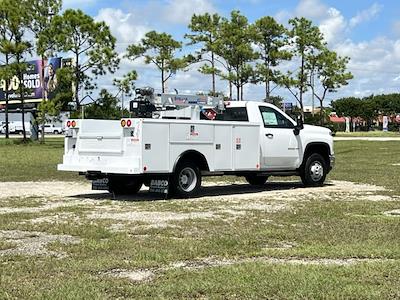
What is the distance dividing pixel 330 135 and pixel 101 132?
6401 mm

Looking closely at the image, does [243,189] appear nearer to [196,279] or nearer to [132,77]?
[196,279]

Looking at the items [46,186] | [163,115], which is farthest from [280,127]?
[46,186]

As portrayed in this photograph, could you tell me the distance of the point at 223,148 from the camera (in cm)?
1455

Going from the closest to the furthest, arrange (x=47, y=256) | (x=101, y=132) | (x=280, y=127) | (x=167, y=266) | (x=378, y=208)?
(x=167, y=266)
(x=47, y=256)
(x=378, y=208)
(x=101, y=132)
(x=280, y=127)

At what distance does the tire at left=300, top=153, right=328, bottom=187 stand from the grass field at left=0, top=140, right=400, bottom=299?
2.35m

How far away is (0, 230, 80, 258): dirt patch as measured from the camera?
796cm

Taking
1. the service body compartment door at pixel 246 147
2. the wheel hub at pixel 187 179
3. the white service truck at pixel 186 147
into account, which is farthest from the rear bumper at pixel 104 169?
the service body compartment door at pixel 246 147

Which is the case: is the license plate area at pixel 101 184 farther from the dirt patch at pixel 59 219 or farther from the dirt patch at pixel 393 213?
the dirt patch at pixel 393 213

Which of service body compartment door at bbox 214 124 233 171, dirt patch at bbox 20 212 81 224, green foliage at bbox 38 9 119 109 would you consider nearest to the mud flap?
service body compartment door at bbox 214 124 233 171

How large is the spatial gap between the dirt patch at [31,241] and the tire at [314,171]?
8.77m

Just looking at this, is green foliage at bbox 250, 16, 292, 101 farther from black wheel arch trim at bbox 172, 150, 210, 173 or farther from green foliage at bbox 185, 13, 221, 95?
black wheel arch trim at bbox 172, 150, 210, 173

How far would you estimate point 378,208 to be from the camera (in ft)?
39.7

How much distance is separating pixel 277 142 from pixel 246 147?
4.08 feet

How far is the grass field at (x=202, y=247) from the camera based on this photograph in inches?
242
